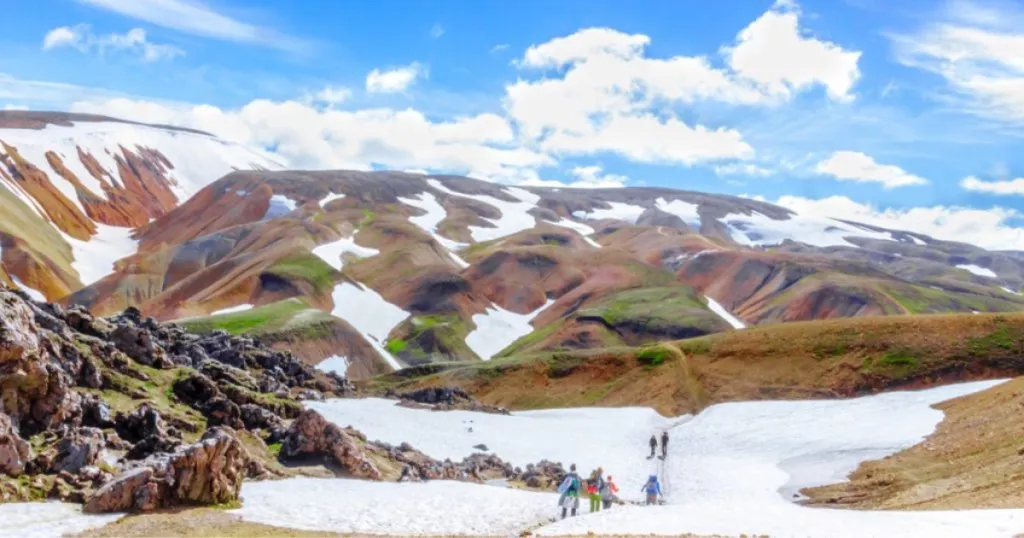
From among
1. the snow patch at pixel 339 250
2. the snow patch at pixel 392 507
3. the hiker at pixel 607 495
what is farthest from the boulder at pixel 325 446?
the snow patch at pixel 339 250

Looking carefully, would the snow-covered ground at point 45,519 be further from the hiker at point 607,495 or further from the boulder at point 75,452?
the hiker at point 607,495

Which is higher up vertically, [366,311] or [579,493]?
[366,311]

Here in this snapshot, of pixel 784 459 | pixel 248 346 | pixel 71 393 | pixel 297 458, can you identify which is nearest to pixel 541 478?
pixel 297 458

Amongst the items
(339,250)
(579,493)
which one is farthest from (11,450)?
(339,250)

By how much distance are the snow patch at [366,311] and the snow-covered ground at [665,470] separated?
225 feet

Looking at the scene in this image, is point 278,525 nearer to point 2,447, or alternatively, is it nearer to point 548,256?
point 2,447

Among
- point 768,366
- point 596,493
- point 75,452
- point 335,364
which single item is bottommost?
point 596,493

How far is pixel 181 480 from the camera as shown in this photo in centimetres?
2461

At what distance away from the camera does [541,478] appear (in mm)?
38156

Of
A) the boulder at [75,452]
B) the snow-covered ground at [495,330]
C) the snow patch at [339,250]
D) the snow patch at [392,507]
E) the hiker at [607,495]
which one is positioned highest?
the snow patch at [339,250]

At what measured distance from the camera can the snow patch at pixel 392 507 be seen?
2502 cm

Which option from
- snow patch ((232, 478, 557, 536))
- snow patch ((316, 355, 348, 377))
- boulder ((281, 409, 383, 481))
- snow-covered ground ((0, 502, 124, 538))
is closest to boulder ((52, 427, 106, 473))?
snow-covered ground ((0, 502, 124, 538))

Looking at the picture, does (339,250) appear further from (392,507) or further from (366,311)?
(392,507)

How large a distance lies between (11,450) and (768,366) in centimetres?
5728
